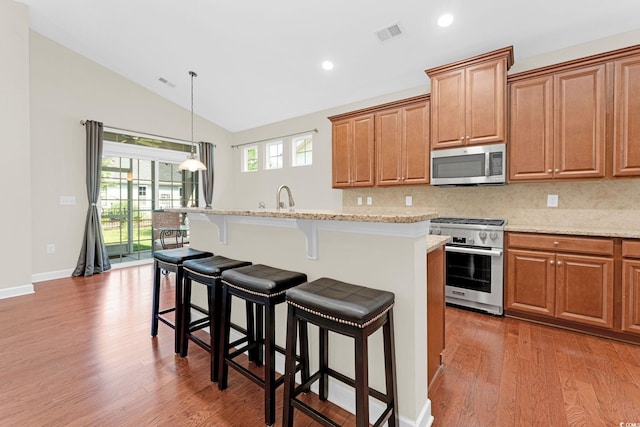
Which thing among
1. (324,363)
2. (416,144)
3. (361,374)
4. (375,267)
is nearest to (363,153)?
(416,144)

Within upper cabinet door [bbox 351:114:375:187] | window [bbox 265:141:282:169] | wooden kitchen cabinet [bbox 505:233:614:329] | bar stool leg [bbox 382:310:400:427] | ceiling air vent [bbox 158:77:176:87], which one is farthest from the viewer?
window [bbox 265:141:282:169]

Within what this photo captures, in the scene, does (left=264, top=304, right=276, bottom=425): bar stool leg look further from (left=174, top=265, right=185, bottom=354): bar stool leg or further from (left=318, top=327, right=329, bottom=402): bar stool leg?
(left=174, top=265, right=185, bottom=354): bar stool leg

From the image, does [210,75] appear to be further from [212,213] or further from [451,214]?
[451,214]

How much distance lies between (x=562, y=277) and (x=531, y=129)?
1.45m

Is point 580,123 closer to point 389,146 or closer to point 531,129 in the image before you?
point 531,129

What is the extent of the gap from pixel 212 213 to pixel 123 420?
1.41m

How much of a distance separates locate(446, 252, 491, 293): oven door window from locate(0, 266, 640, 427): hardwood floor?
0.34 metres

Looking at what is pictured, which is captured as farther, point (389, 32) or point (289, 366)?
point (389, 32)

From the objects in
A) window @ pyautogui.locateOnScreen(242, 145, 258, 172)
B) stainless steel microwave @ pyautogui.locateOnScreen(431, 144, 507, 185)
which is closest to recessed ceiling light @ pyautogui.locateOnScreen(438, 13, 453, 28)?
stainless steel microwave @ pyautogui.locateOnScreen(431, 144, 507, 185)

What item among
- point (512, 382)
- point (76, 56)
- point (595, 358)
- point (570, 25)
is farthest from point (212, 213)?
point (76, 56)

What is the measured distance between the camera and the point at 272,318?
157 cm

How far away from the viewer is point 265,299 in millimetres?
1601

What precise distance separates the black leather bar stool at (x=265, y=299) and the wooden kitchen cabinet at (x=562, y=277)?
2.30 meters

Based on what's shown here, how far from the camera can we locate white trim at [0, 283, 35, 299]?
354 cm
